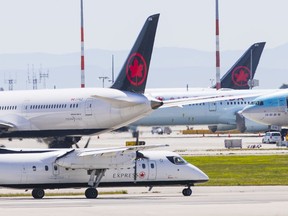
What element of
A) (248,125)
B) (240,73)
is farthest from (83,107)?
(240,73)

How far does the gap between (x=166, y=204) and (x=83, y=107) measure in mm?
25006

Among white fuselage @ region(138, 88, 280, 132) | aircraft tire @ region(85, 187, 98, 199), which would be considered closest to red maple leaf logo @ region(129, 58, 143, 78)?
aircraft tire @ region(85, 187, 98, 199)

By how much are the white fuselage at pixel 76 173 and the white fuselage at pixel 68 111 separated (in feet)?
52.8

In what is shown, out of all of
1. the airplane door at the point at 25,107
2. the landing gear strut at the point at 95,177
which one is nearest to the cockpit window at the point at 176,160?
the landing gear strut at the point at 95,177

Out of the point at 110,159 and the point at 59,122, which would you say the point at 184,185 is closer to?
the point at 110,159

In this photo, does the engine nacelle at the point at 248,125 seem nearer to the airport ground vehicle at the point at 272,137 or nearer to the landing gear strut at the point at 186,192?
the airport ground vehicle at the point at 272,137

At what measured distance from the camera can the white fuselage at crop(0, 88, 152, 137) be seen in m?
67.0

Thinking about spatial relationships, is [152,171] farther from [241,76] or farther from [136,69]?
[241,76]

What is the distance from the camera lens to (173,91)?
111250 mm

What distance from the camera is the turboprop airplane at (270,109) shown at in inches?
3893

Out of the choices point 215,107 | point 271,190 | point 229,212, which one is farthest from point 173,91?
point 229,212

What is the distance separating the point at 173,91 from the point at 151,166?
201 ft

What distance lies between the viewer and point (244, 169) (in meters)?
66.2

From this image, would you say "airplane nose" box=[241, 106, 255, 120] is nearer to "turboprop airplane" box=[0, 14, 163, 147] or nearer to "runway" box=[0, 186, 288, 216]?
"turboprop airplane" box=[0, 14, 163, 147]
